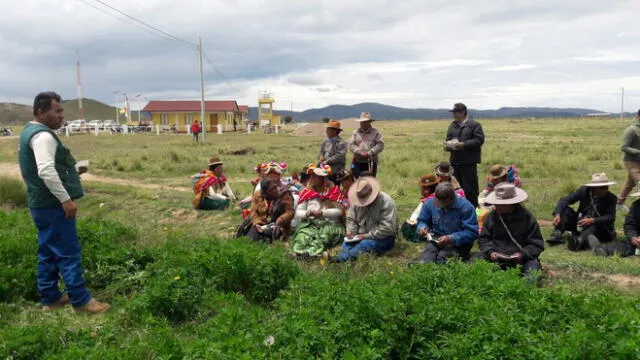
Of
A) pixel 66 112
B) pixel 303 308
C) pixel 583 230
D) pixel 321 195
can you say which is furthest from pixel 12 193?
pixel 66 112

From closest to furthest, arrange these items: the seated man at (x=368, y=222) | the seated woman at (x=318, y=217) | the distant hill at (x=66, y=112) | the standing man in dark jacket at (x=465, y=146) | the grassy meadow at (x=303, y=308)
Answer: the grassy meadow at (x=303, y=308) → the seated man at (x=368, y=222) → the seated woman at (x=318, y=217) → the standing man in dark jacket at (x=465, y=146) → the distant hill at (x=66, y=112)

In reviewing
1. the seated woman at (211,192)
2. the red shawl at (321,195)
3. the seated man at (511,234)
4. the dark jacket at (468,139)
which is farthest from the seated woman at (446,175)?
the seated woman at (211,192)

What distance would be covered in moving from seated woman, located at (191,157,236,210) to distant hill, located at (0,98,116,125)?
373 ft

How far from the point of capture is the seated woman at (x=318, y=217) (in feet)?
23.6

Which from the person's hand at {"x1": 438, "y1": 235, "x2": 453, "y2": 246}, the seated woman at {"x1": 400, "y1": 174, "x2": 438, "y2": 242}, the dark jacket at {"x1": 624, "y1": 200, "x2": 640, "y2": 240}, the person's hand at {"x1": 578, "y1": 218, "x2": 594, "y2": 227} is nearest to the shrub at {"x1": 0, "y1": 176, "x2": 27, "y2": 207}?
the seated woman at {"x1": 400, "y1": 174, "x2": 438, "y2": 242}

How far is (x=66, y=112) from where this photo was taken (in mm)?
143500

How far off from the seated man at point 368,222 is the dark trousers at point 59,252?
3.01 meters

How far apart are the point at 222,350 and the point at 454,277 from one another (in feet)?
6.65

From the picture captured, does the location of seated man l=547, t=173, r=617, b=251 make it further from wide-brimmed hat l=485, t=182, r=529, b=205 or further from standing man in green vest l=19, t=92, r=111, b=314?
standing man in green vest l=19, t=92, r=111, b=314

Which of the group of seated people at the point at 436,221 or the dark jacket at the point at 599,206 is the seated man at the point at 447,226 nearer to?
the group of seated people at the point at 436,221

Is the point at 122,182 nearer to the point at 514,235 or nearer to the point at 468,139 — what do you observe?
the point at 468,139

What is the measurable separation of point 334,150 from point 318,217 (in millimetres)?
1854

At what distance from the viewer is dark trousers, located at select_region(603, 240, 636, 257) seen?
22.5 ft

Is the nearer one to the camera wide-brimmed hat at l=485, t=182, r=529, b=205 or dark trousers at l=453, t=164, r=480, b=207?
wide-brimmed hat at l=485, t=182, r=529, b=205
